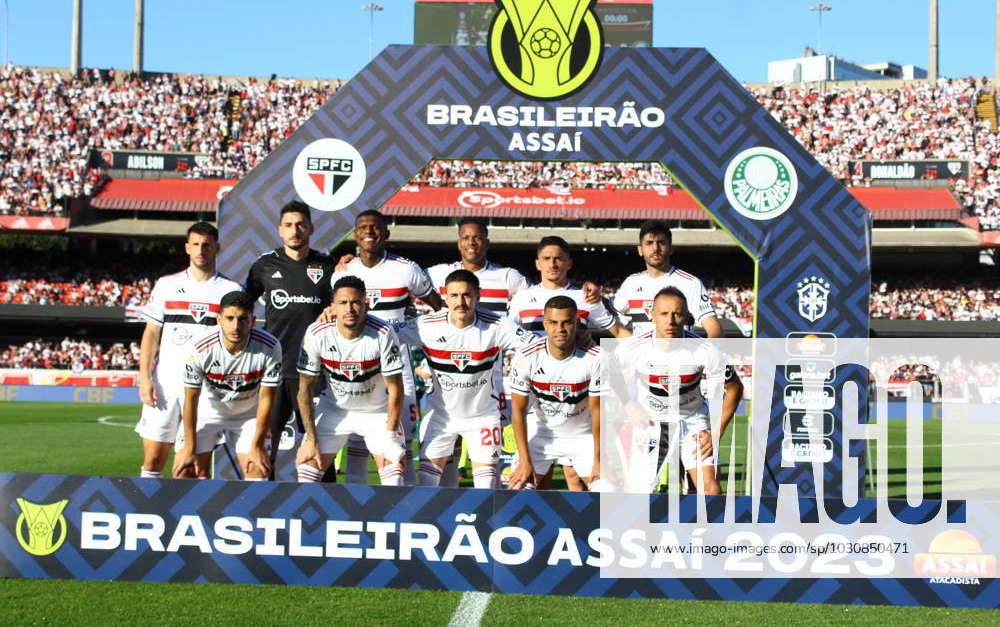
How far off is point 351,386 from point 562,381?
5.05 ft

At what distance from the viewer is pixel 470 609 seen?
5.59m

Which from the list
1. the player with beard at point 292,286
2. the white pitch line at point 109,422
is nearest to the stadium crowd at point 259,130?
the white pitch line at point 109,422

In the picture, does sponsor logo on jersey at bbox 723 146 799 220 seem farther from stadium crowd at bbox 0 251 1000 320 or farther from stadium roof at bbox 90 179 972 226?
stadium roof at bbox 90 179 972 226

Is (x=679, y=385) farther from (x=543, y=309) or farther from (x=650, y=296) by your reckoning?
(x=543, y=309)

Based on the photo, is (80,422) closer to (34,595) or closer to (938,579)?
(34,595)

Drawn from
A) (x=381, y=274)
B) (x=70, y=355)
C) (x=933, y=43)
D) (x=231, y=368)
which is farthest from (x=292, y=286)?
(x=933, y=43)

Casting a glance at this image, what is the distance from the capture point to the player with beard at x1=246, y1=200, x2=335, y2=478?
7895 mm

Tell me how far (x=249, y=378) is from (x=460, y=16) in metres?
32.4

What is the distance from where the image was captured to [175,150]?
41.7 metres

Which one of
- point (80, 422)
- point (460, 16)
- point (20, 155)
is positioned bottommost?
point (80, 422)

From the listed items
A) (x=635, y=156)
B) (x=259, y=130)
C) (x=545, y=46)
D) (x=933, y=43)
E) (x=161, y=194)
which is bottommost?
(x=635, y=156)

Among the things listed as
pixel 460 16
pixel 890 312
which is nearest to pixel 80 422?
pixel 460 16

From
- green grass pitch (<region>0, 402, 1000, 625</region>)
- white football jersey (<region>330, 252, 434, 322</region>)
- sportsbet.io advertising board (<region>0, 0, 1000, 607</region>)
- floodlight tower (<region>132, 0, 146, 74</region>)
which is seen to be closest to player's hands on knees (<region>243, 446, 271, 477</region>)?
green grass pitch (<region>0, 402, 1000, 625</region>)

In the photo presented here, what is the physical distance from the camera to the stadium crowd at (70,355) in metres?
34.8
